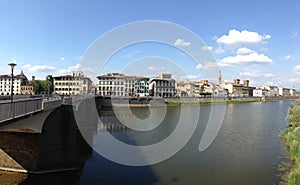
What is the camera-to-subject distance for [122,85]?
89875 millimetres

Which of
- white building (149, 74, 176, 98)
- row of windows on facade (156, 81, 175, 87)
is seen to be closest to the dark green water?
white building (149, 74, 176, 98)

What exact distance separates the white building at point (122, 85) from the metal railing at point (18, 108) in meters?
75.4

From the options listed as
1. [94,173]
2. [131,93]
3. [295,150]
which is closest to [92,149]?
[94,173]

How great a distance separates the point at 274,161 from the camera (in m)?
18.5

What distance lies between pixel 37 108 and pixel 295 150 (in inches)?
803

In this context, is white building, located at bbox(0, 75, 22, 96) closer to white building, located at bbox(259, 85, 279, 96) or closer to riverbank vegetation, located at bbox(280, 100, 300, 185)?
riverbank vegetation, located at bbox(280, 100, 300, 185)

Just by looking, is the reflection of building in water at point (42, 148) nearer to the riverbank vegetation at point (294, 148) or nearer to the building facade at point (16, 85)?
the riverbank vegetation at point (294, 148)

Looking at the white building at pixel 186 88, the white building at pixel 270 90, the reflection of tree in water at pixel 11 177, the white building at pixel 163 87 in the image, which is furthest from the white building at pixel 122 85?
the white building at pixel 270 90

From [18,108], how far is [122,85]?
80203mm

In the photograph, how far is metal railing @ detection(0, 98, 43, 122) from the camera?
27.7 feet

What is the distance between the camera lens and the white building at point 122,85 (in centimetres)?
8812

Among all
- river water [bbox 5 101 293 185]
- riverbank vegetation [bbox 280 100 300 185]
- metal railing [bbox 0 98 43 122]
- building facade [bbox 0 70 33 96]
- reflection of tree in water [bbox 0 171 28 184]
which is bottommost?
river water [bbox 5 101 293 185]

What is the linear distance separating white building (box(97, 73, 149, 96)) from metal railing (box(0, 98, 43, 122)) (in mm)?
75364

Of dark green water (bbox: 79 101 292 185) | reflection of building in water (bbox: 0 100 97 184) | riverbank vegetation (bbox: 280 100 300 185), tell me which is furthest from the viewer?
dark green water (bbox: 79 101 292 185)
